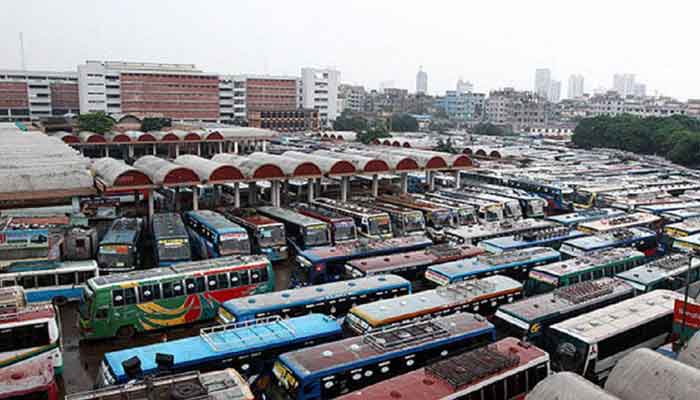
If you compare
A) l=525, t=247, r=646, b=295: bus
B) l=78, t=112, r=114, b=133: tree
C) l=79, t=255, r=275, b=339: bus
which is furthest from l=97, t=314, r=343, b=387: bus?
l=78, t=112, r=114, b=133: tree

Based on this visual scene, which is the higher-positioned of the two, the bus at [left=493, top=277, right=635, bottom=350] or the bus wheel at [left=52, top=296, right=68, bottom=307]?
the bus at [left=493, top=277, right=635, bottom=350]

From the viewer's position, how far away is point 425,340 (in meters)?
12.3

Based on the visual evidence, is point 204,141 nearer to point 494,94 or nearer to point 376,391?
point 376,391

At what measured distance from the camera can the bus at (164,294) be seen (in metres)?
15.2

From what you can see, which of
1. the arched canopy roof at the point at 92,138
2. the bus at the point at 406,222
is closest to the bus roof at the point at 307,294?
the bus at the point at 406,222

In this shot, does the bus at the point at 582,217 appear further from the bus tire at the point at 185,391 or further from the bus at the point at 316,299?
the bus tire at the point at 185,391

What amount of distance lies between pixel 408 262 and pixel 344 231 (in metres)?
6.00

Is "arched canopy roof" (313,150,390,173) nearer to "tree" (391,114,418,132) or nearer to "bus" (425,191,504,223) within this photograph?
"bus" (425,191,504,223)

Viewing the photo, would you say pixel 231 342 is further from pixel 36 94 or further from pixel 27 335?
pixel 36 94

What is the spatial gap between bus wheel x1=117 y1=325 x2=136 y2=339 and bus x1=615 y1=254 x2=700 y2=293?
49.8 ft

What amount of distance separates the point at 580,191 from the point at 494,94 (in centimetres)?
9906

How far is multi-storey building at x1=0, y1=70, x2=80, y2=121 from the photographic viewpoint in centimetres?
9012

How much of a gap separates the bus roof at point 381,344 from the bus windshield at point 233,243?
10510 millimetres

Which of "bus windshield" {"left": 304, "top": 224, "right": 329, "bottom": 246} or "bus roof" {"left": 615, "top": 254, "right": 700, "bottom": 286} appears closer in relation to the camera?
"bus roof" {"left": 615, "top": 254, "right": 700, "bottom": 286}
